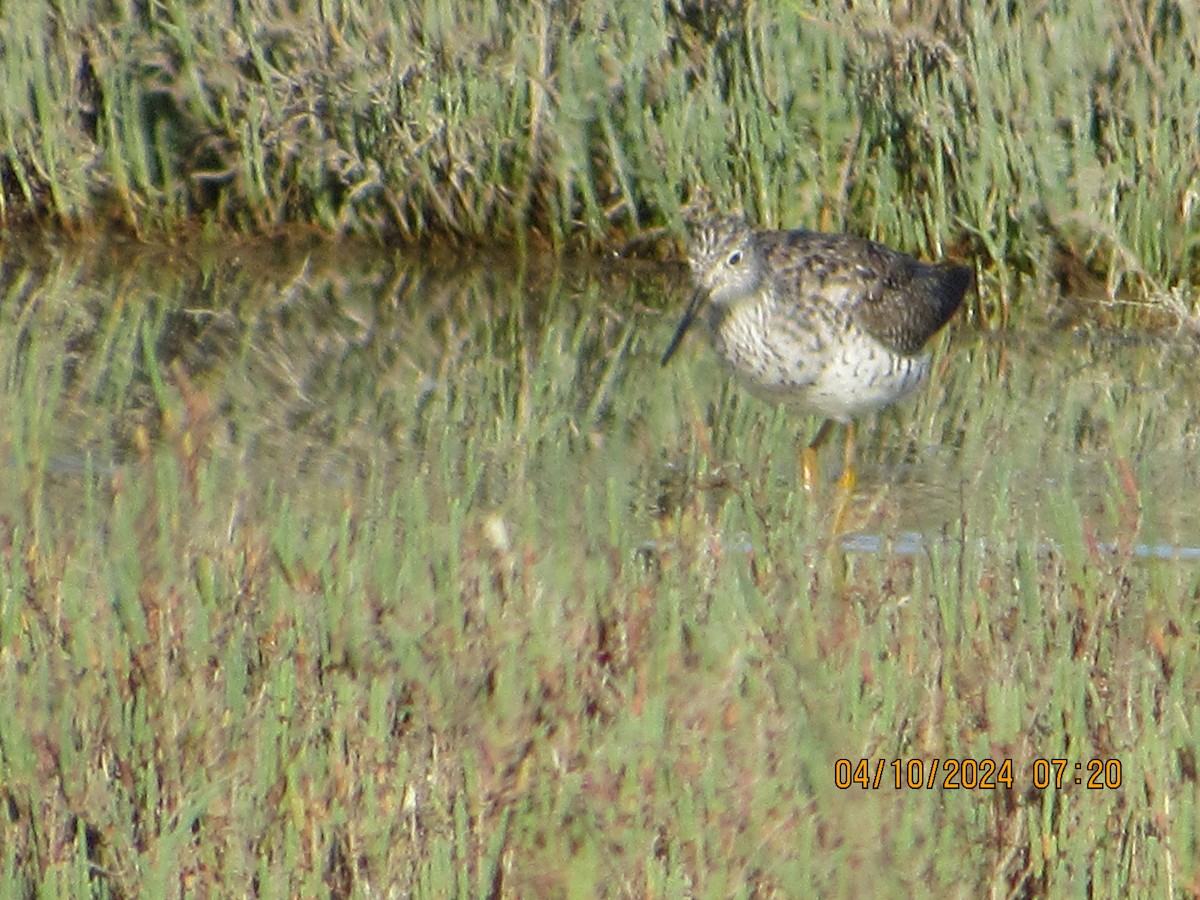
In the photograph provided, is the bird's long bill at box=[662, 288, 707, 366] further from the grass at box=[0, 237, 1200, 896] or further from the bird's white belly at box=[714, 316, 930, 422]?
the grass at box=[0, 237, 1200, 896]

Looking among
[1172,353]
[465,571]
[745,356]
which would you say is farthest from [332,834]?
[1172,353]

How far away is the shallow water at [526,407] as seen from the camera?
5793 millimetres

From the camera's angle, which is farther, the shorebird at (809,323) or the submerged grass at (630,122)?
the submerged grass at (630,122)

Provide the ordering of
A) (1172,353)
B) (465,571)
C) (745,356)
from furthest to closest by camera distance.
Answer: (1172,353)
(745,356)
(465,571)

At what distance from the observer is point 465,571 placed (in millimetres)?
4457

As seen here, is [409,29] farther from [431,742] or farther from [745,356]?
[431,742]

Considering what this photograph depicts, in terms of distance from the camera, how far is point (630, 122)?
8.85 metres

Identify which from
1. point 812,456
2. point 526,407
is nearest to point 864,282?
point 812,456

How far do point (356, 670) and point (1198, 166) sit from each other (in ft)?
16.4

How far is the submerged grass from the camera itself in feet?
27.1
